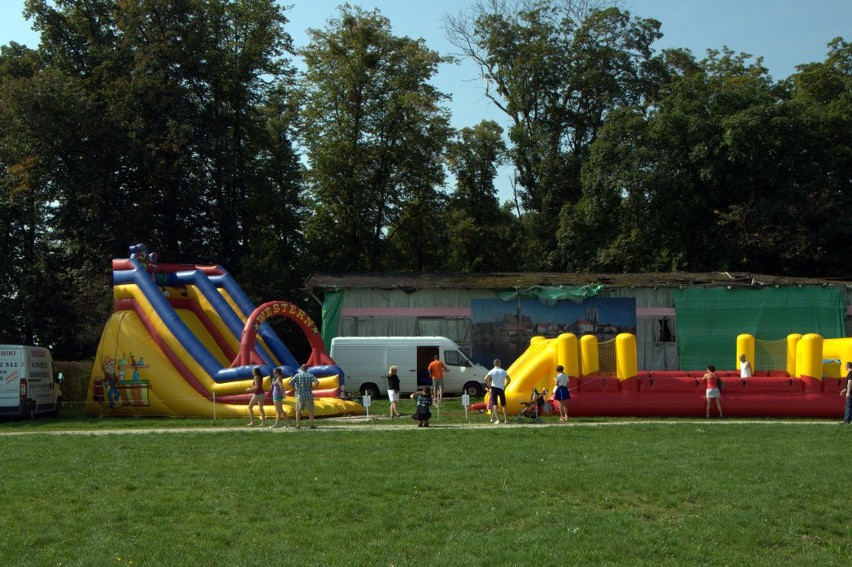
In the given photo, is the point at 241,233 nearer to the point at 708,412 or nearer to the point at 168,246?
the point at 168,246

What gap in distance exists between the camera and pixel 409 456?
15.1 meters

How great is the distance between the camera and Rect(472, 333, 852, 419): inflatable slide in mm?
22906

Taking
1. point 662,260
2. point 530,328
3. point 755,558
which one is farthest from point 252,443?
point 662,260

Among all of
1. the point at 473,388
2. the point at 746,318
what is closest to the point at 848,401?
the point at 746,318

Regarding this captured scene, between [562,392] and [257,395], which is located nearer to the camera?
[562,392]

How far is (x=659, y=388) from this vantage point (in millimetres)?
23141

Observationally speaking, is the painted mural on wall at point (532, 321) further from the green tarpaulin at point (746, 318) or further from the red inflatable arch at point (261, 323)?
the red inflatable arch at point (261, 323)

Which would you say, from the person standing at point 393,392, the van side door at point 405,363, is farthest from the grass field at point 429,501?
the van side door at point 405,363

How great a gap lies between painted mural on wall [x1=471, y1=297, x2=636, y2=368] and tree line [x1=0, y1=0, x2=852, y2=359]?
9819 millimetres

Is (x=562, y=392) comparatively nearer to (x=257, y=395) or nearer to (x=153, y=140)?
(x=257, y=395)

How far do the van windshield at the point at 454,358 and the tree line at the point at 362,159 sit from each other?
10357 mm

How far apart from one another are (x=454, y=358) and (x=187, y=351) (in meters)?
9.57

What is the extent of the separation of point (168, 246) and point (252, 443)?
24959mm

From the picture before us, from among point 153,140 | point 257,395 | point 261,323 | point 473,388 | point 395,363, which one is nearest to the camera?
point 257,395
